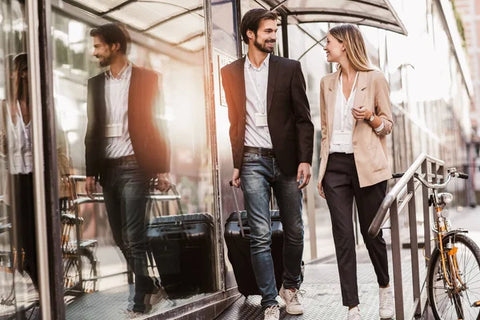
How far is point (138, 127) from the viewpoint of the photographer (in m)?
4.36

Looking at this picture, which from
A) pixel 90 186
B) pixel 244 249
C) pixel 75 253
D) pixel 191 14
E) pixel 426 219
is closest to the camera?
pixel 75 253

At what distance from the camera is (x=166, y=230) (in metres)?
4.69

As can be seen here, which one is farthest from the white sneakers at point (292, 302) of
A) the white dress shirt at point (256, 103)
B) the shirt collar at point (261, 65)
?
the shirt collar at point (261, 65)

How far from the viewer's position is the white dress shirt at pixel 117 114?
4.12m

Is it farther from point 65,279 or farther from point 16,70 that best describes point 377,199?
point 16,70

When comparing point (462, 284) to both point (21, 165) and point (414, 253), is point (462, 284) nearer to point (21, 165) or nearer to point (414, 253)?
point (414, 253)

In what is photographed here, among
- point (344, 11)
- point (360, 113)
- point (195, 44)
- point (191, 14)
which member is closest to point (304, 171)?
point (360, 113)

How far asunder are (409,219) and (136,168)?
1.71 metres

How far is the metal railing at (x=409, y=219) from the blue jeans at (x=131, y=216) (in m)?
1.44

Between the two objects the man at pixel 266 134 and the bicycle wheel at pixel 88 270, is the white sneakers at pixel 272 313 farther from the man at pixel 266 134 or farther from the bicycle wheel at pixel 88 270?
the bicycle wheel at pixel 88 270

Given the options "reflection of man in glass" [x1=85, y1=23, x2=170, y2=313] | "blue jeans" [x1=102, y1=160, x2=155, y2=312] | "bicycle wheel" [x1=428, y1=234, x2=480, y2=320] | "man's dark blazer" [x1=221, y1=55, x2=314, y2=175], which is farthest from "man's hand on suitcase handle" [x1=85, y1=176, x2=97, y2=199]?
"bicycle wheel" [x1=428, y1=234, x2=480, y2=320]

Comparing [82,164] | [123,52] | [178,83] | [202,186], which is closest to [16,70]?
[82,164]

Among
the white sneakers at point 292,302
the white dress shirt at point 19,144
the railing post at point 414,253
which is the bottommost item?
the white sneakers at point 292,302

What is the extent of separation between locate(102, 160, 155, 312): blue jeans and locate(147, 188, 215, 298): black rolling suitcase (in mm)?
131
